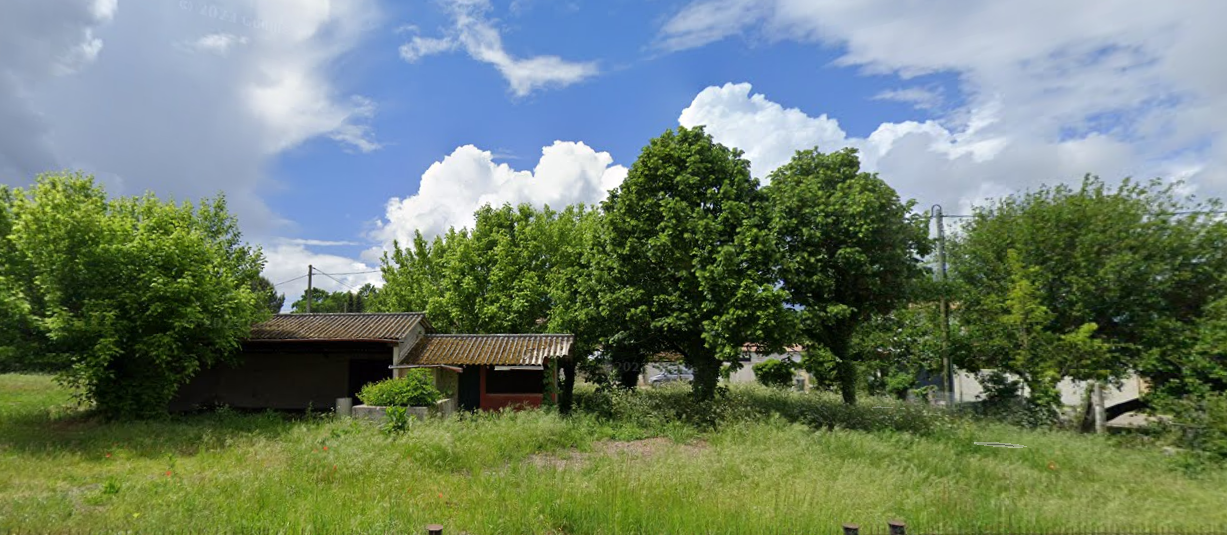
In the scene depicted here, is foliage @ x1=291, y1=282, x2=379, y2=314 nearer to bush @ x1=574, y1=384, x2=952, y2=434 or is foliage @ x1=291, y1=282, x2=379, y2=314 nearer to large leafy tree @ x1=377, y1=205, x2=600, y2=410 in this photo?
large leafy tree @ x1=377, y1=205, x2=600, y2=410

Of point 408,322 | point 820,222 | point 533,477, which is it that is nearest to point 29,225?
point 408,322

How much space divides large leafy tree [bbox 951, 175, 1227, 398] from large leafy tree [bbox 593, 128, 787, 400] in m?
7.98

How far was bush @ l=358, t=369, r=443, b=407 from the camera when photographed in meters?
13.9

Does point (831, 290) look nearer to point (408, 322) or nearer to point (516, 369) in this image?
point (516, 369)

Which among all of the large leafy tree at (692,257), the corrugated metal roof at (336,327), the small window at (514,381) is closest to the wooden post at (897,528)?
the large leafy tree at (692,257)

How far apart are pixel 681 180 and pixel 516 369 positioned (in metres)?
7.71

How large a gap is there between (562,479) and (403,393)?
306 inches

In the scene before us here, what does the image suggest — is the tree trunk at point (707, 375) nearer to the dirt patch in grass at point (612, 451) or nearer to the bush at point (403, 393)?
the dirt patch in grass at point (612, 451)

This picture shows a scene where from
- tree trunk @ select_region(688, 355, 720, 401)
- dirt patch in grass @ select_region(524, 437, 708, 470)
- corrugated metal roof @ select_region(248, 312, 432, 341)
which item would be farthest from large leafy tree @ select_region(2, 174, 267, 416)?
tree trunk @ select_region(688, 355, 720, 401)

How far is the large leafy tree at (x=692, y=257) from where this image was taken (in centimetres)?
1545

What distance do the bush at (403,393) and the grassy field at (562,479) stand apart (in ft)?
4.57

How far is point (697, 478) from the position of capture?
304 inches

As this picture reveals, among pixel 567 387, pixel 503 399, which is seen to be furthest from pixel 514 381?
pixel 567 387

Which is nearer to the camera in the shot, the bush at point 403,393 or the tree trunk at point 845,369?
the bush at point 403,393
